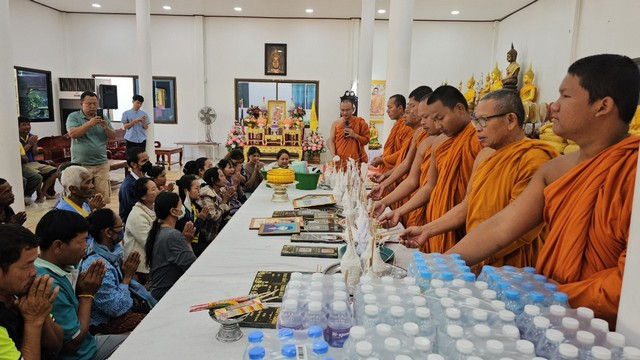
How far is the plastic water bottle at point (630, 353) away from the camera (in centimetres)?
90

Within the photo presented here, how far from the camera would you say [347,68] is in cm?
1143

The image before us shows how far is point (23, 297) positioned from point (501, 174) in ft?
6.72

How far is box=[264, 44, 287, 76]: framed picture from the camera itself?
11414mm

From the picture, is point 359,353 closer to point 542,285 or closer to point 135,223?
point 542,285

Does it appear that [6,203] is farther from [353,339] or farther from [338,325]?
[353,339]

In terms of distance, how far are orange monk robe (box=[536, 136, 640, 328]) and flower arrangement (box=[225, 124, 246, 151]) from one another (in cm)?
921

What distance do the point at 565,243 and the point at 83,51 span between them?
12460mm

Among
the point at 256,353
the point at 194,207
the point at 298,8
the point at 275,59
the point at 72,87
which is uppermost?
the point at 298,8


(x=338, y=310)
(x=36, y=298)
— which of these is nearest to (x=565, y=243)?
(x=338, y=310)

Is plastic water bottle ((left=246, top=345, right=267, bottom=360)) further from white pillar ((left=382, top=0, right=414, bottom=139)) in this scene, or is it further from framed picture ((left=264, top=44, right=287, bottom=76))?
framed picture ((left=264, top=44, right=287, bottom=76))

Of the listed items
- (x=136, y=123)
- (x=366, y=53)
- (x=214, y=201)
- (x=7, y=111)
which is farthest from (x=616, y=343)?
(x=366, y=53)

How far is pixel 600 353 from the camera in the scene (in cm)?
90

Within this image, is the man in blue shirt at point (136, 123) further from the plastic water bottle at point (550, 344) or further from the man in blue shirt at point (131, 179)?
the plastic water bottle at point (550, 344)

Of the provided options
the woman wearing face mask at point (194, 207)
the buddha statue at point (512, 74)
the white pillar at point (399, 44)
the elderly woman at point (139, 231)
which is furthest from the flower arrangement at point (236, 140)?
the elderly woman at point (139, 231)
